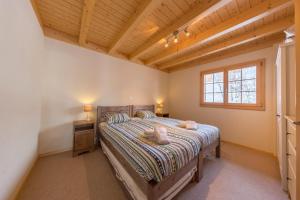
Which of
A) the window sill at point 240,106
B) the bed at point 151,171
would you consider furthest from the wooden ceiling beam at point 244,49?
the bed at point 151,171

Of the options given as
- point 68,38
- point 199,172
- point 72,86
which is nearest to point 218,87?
point 199,172

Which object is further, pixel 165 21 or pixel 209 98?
pixel 209 98

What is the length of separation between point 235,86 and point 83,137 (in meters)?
4.18

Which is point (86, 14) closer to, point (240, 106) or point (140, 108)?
point (140, 108)

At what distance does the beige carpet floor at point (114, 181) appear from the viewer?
1570 mm

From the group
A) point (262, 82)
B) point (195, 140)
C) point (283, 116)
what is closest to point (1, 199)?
point (195, 140)

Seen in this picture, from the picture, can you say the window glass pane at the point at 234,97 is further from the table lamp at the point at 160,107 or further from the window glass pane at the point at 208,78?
the table lamp at the point at 160,107

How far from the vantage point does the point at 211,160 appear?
2.49m

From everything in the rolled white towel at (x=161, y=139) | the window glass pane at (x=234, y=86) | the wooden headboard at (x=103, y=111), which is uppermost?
the window glass pane at (x=234, y=86)

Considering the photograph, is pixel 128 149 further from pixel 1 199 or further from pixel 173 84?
pixel 173 84

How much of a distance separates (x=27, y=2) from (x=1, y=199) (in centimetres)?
243

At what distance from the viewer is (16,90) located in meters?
1.47

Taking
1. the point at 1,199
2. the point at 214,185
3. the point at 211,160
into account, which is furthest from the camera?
the point at 211,160

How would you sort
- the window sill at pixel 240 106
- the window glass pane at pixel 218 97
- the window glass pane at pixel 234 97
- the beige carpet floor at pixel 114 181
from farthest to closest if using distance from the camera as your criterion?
the window glass pane at pixel 218 97 → the window glass pane at pixel 234 97 → the window sill at pixel 240 106 → the beige carpet floor at pixel 114 181
